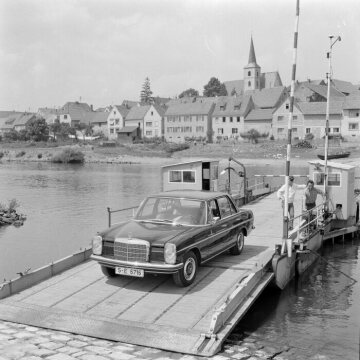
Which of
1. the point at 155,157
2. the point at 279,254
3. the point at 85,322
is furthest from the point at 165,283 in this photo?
the point at 155,157

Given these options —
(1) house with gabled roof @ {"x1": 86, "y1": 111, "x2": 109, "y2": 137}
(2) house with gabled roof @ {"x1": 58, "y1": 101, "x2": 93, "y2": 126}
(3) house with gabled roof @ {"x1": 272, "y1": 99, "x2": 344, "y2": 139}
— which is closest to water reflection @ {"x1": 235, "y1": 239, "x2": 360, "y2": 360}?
(3) house with gabled roof @ {"x1": 272, "y1": 99, "x2": 344, "y2": 139}

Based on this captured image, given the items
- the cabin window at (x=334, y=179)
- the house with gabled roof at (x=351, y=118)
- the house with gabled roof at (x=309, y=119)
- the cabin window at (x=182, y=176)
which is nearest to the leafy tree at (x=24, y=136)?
the house with gabled roof at (x=309, y=119)

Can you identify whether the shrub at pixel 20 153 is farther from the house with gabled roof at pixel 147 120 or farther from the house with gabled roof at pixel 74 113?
the house with gabled roof at pixel 74 113

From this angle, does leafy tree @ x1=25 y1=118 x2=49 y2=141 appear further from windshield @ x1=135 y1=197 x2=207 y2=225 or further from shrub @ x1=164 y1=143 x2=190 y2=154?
windshield @ x1=135 y1=197 x2=207 y2=225

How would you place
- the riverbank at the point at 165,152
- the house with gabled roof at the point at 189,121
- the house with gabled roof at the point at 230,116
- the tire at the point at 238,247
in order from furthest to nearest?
the house with gabled roof at the point at 189,121, the house with gabled roof at the point at 230,116, the riverbank at the point at 165,152, the tire at the point at 238,247

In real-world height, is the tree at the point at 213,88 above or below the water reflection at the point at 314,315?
above

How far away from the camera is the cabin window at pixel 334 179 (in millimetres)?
18297

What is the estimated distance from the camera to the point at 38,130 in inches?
4769

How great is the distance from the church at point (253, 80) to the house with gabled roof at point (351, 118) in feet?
160

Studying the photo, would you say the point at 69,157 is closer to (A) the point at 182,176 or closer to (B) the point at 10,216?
(B) the point at 10,216

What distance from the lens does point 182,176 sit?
21.5 metres

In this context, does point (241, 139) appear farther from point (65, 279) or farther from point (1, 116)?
point (1, 116)

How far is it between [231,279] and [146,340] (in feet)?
11.2

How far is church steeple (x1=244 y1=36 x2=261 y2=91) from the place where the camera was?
456ft
